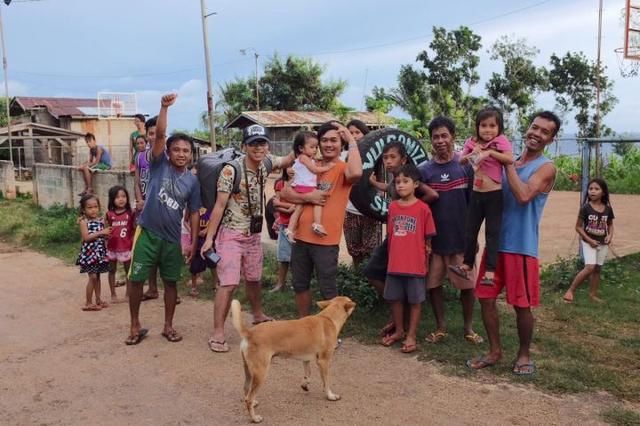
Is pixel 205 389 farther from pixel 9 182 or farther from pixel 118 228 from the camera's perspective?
pixel 9 182

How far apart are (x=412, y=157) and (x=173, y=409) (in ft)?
10.6

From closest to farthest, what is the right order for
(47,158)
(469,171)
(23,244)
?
(469,171) < (23,244) < (47,158)

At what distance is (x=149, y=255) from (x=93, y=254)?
174cm

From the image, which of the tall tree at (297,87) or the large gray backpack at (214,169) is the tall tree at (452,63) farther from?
the large gray backpack at (214,169)

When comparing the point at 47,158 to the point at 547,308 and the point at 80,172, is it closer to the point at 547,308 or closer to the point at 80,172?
the point at 80,172

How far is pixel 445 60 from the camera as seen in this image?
30141 millimetres

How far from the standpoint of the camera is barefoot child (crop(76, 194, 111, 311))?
6473 millimetres

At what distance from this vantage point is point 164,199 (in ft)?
16.6

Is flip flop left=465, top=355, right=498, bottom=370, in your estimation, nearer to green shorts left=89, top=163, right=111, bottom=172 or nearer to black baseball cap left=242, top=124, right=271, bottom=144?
black baseball cap left=242, top=124, right=271, bottom=144

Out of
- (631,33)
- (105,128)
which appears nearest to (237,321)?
(631,33)

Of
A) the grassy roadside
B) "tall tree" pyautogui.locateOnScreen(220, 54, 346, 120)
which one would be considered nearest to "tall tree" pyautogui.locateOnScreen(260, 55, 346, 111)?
"tall tree" pyautogui.locateOnScreen(220, 54, 346, 120)

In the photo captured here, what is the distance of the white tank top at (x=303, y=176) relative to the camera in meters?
4.87

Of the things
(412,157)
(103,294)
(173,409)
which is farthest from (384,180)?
(103,294)

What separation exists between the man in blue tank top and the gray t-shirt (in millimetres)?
2530
